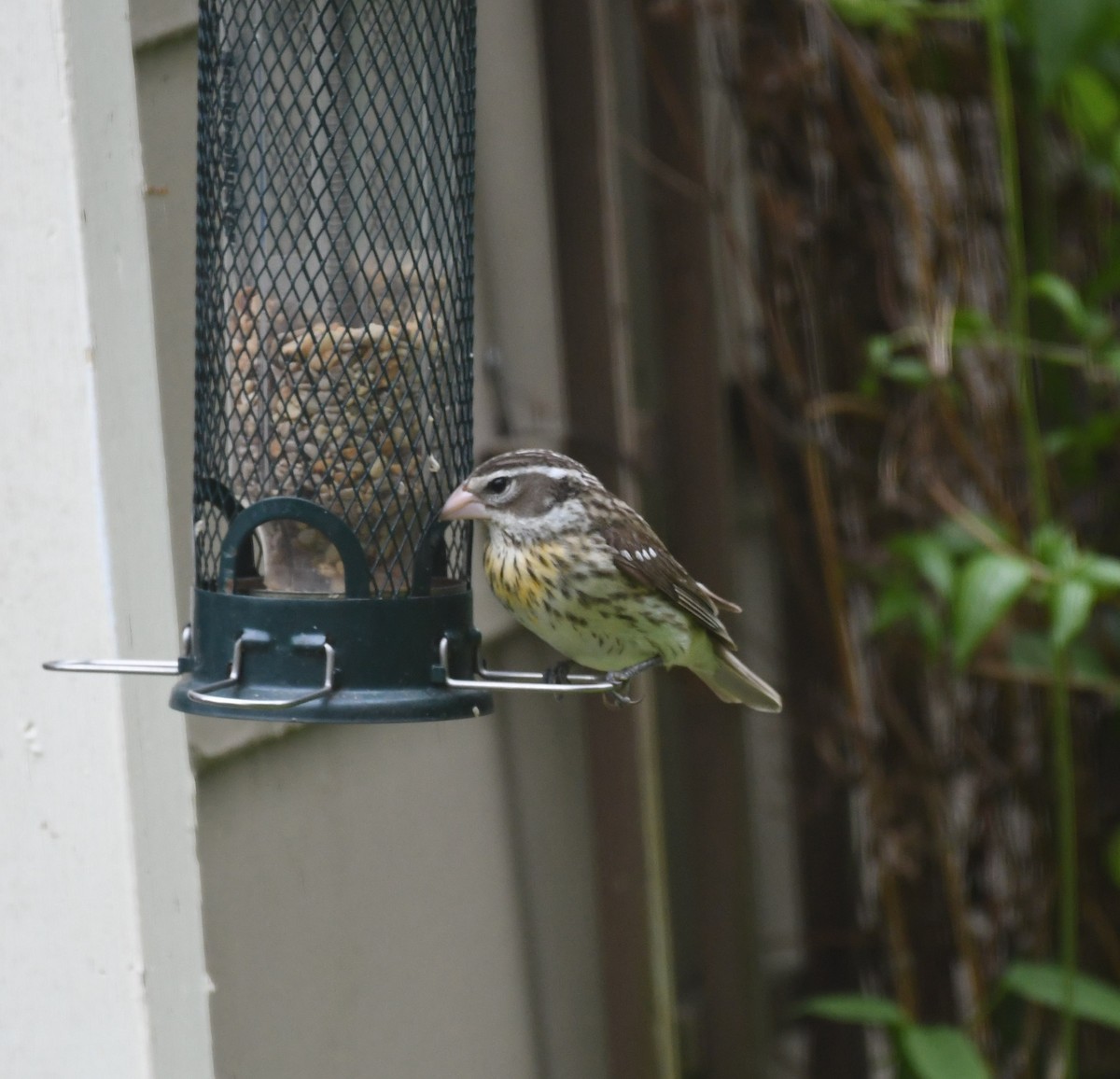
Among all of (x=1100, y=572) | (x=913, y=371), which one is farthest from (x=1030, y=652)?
(x=1100, y=572)

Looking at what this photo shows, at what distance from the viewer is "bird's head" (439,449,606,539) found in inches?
91.0

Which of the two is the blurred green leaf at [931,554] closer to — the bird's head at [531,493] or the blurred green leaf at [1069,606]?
the blurred green leaf at [1069,606]

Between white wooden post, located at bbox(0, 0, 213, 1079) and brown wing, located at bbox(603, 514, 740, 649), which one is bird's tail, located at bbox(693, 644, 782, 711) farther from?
white wooden post, located at bbox(0, 0, 213, 1079)

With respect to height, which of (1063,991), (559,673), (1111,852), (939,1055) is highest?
(559,673)

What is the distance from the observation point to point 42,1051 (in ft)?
7.39

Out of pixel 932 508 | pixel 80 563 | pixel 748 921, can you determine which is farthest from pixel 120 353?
pixel 748 921

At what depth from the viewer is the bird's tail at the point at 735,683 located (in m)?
2.88

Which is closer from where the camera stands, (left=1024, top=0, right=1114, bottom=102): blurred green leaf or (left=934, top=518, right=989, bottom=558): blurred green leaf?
(left=1024, top=0, right=1114, bottom=102): blurred green leaf

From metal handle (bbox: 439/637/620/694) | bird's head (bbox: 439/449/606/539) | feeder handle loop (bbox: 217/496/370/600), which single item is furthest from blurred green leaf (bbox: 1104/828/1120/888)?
feeder handle loop (bbox: 217/496/370/600)

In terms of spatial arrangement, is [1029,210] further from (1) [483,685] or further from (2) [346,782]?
(1) [483,685]

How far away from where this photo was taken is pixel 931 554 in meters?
3.43

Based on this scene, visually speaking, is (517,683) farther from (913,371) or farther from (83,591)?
(913,371)

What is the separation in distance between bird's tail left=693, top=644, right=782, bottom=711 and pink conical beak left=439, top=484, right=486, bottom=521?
799 mm

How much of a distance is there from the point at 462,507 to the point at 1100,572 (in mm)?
1443
